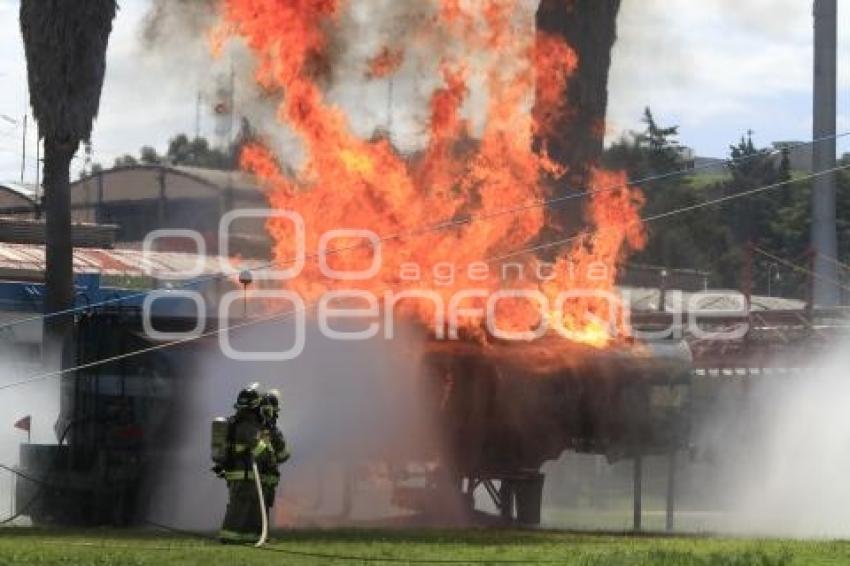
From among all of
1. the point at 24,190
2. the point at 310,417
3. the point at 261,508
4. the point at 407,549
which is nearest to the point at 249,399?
the point at 261,508

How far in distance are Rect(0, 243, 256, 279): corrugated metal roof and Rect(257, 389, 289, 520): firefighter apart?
75.2ft

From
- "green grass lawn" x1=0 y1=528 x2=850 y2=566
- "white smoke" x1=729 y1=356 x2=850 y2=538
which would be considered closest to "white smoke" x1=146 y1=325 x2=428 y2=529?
"green grass lawn" x1=0 y1=528 x2=850 y2=566

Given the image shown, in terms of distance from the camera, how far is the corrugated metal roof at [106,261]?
1822 inches

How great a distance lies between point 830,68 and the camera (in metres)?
49.5

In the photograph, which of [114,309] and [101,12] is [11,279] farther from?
[114,309]

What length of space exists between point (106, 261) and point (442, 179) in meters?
23.8

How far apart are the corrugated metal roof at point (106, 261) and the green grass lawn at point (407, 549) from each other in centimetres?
2248

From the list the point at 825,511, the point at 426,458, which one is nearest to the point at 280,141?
the point at 426,458

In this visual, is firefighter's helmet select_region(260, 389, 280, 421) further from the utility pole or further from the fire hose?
the utility pole

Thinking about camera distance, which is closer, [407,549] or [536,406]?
[407,549]

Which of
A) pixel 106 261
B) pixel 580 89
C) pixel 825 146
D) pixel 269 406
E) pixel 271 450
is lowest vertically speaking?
pixel 271 450

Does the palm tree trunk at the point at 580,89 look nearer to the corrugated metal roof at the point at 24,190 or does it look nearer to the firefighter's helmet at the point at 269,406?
the firefighter's helmet at the point at 269,406

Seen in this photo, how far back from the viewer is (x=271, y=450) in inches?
798

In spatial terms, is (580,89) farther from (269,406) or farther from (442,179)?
(269,406)
